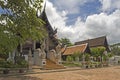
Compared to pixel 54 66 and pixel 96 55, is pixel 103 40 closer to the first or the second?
pixel 96 55

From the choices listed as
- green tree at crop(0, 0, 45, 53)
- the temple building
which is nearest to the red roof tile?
the temple building

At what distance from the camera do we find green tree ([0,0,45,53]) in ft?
48.1

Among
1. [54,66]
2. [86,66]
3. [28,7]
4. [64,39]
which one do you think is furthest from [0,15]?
[64,39]

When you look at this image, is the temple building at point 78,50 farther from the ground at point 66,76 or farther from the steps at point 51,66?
the ground at point 66,76

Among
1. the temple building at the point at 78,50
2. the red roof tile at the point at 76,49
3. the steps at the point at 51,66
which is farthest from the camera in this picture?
the red roof tile at the point at 76,49

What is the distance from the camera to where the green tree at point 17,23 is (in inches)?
577

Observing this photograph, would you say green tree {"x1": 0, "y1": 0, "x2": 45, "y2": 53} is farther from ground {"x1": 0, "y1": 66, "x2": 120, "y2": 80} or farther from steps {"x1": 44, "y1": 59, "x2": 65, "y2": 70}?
steps {"x1": 44, "y1": 59, "x2": 65, "y2": 70}

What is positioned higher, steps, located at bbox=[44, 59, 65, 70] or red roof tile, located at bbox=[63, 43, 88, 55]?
red roof tile, located at bbox=[63, 43, 88, 55]

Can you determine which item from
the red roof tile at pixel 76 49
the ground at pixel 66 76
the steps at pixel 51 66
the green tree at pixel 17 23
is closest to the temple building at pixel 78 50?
the red roof tile at pixel 76 49

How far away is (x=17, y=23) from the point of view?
15.3 meters

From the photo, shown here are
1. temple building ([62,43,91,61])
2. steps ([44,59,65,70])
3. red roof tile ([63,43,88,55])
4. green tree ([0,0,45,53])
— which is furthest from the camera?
red roof tile ([63,43,88,55])

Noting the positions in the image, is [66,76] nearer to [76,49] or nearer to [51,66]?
[51,66]

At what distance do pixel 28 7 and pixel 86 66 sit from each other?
1441 cm

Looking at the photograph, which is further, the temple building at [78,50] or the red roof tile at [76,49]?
the red roof tile at [76,49]
